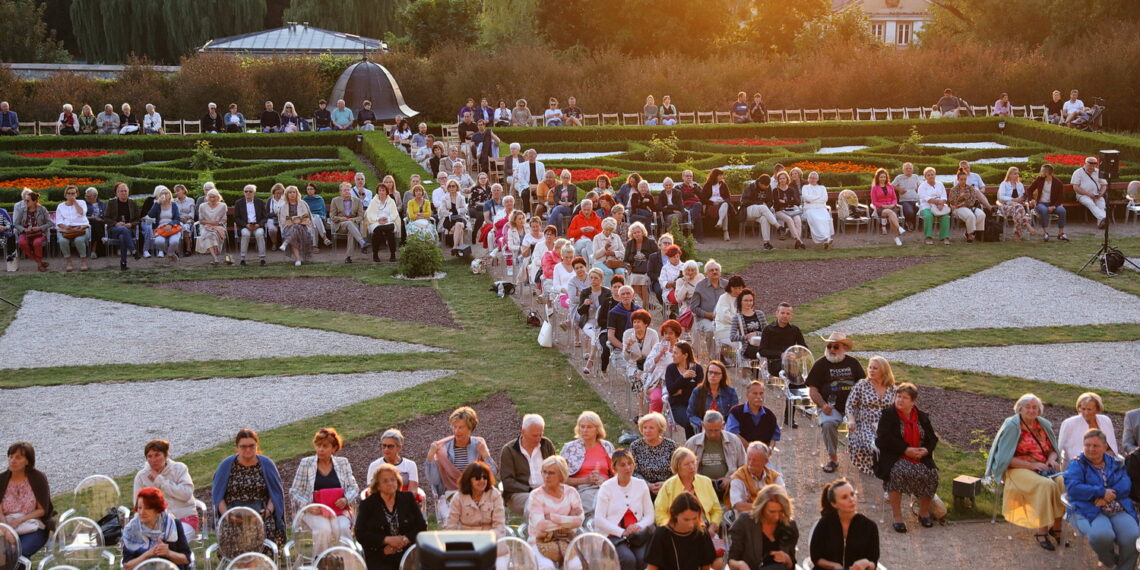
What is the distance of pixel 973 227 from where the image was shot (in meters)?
22.3

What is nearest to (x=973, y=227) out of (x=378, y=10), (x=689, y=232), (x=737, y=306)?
(x=689, y=232)

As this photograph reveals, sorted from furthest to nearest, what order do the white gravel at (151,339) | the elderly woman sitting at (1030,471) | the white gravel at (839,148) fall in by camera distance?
the white gravel at (839,148), the white gravel at (151,339), the elderly woman sitting at (1030,471)

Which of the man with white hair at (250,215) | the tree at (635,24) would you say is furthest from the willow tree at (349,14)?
the man with white hair at (250,215)

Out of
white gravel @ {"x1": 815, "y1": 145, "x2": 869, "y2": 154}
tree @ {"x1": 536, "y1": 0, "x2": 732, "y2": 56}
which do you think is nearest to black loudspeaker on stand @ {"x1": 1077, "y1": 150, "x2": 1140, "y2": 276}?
white gravel @ {"x1": 815, "y1": 145, "x2": 869, "y2": 154}

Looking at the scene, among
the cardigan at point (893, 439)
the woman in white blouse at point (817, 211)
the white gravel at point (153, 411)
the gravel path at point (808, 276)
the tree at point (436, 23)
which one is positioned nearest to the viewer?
the cardigan at point (893, 439)

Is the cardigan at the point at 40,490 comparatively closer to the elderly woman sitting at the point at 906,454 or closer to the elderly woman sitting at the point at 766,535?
the elderly woman sitting at the point at 766,535

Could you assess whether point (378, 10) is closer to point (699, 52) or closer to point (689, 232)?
point (699, 52)

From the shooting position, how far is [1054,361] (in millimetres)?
14914

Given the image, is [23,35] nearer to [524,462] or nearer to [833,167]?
[833,167]

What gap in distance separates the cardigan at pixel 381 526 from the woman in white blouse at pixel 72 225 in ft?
42.9

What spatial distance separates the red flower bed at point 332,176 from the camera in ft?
84.1

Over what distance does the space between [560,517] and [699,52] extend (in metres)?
41.8

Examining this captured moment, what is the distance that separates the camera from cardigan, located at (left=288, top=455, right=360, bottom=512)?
9.78m

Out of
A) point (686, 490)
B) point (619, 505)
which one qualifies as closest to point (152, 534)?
point (619, 505)
